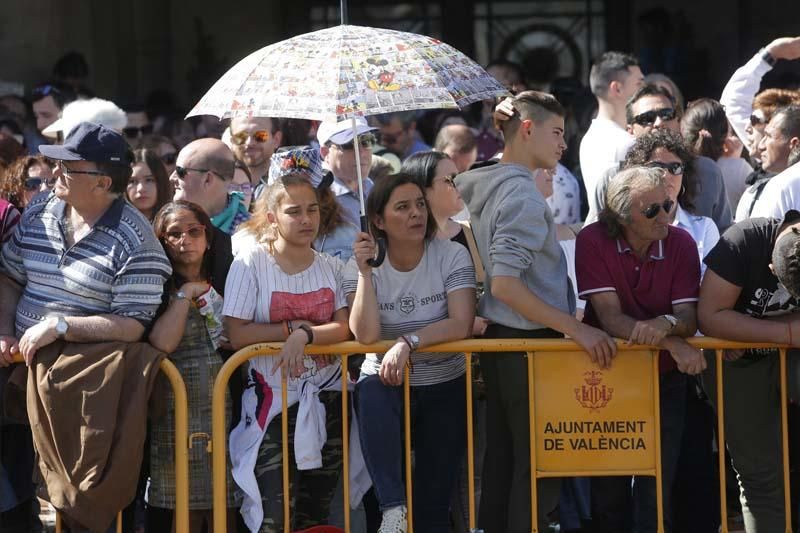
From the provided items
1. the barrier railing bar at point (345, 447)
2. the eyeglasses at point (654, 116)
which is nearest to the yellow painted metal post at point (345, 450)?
the barrier railing bar at point (345, 447)

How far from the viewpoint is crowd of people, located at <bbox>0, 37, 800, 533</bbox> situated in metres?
5.45

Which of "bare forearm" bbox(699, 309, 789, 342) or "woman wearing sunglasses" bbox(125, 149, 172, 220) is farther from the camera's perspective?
"woman wearing sunglasses" bbox(125, 149, 172, 220)

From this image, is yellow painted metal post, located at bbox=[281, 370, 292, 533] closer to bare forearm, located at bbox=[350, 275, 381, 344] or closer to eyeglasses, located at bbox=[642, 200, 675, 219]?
bare forearm, located at bbox=[350, 275, 381, 344]

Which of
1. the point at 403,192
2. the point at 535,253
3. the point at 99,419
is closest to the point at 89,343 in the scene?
the point at 99,419

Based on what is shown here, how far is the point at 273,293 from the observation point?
5.74 meters

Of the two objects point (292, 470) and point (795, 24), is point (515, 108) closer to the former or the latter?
point (292, 470)

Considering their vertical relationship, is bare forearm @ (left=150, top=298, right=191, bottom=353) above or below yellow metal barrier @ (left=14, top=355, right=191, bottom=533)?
above

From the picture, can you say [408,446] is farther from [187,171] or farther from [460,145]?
[460,145]

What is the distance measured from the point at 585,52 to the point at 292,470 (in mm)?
10446

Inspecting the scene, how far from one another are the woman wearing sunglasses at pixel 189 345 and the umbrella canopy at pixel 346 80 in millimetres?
625

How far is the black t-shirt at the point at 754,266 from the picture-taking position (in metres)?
5.47

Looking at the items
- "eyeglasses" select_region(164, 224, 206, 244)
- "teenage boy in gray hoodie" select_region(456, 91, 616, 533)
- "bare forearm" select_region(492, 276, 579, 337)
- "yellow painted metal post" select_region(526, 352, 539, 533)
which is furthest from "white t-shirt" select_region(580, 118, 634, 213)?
"eyeglasses" select_region(164, 224, 206, 244)

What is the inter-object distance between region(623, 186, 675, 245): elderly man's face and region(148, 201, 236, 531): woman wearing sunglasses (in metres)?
1.75

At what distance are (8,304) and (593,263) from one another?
2387 millimetres
